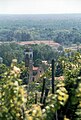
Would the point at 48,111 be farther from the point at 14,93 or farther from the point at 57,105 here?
the point at 14,93

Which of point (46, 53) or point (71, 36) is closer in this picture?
point (46, 53)

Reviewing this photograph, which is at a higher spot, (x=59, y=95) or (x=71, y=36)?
(x=59, y=95)

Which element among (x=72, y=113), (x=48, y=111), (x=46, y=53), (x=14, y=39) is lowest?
(x=14, y=39)

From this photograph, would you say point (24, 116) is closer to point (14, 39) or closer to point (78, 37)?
point (78, 37)

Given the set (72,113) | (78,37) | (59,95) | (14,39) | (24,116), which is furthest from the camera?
(14,39)

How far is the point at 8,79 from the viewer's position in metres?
2.55

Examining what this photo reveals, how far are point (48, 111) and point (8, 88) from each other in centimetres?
31

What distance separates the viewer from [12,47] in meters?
59.5

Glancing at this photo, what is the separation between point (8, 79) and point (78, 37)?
8634cm

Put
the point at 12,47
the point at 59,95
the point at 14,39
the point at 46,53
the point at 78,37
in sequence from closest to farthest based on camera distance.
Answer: the point at 59,95 → the point at 46,53 → the point at 12,47 → the point at 78,37 → the point at 14,39

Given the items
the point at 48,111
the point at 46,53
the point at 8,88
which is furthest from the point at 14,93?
the point at 46,53

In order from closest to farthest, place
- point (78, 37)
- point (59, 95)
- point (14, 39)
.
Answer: point (59, 95), point (78, 37), point (14, 39)

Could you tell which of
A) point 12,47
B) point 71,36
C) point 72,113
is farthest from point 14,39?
point 72,113

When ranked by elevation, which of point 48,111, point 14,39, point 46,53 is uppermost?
point 48,111
